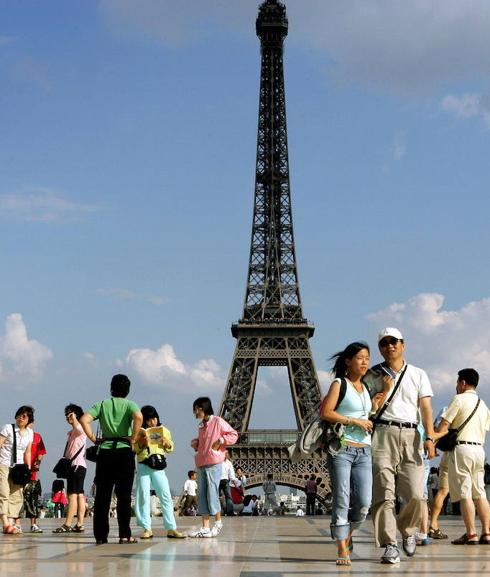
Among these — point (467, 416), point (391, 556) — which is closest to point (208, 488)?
point (467, 416)

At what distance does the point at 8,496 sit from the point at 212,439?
3490 mm

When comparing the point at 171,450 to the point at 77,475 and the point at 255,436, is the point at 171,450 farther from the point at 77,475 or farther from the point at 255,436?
the point at 255,436

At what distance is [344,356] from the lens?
10.2 m

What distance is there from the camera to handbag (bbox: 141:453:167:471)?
13.8 m

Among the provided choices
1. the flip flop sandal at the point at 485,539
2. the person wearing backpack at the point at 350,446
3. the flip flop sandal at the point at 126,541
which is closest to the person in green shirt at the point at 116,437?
the flip flop sandal at the point at 126,541

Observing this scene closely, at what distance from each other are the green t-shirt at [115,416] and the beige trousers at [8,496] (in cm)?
356

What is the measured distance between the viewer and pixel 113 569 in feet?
30.5

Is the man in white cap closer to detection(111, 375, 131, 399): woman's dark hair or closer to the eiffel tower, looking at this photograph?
detection(111, 375, 131, 399): woman's dark hair

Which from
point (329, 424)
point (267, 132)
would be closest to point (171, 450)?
point (329, 424)

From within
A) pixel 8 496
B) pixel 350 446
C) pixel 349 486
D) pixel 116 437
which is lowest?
pixel 349 486

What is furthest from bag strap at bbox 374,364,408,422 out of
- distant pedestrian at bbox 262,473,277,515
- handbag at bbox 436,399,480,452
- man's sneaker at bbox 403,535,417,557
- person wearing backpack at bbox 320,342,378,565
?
distant pedestrian at bbox 262,473,277,515

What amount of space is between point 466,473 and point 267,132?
69.2m

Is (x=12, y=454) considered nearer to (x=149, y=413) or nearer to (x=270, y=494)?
(x=149, y=413)

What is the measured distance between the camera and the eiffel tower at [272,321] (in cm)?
7212
